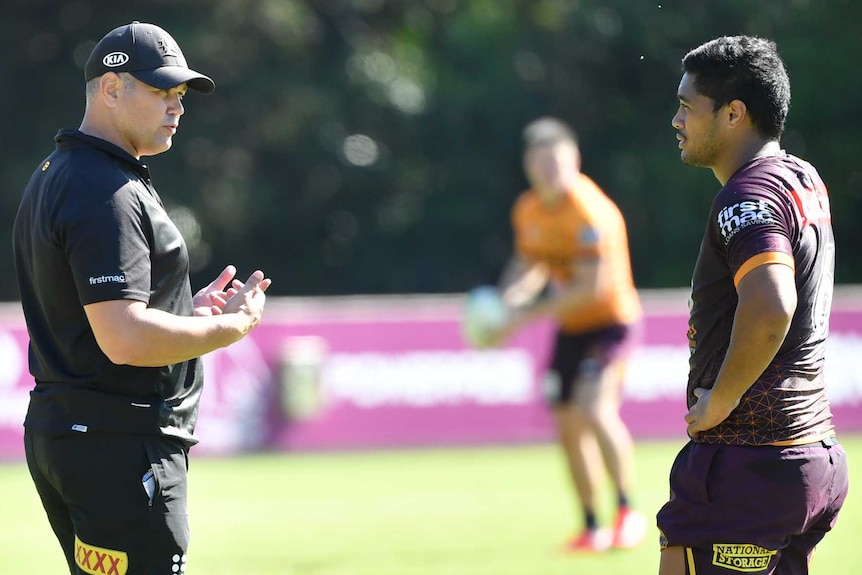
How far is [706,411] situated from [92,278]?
1.83 meters

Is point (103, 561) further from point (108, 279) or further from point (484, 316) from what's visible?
point (484, 316)

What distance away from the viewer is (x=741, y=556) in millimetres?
3752

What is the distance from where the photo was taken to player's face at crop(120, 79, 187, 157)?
387cm

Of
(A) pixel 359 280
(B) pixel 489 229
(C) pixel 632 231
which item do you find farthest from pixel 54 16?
(C) pixel 632 231

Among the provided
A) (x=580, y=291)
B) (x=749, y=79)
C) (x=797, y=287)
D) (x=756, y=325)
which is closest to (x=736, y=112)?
(x=749, y=79)

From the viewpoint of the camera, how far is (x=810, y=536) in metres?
3.92

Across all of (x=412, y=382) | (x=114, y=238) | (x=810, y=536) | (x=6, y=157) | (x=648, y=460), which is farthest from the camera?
(x=6, y=157)

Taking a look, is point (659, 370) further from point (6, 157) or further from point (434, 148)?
point (6, 157)

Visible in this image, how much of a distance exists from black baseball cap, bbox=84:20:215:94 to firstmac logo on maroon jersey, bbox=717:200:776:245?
1.65 meters

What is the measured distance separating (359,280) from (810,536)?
21502 mm

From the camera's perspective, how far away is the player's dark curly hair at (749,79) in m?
3.87

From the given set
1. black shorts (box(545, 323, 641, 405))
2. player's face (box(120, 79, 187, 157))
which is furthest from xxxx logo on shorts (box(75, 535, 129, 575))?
black shorts (box(545, 323, 641, 405))

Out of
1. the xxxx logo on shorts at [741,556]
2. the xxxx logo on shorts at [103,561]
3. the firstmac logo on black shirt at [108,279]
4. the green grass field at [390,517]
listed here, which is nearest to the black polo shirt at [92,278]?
the firstmac logo on black shirt at [108,279]

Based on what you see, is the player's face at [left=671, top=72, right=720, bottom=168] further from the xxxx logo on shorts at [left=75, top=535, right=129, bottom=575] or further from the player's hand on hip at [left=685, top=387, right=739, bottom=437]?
the xxxx logo on shorts at [left=75, top=535, right=129, bottom=575]
